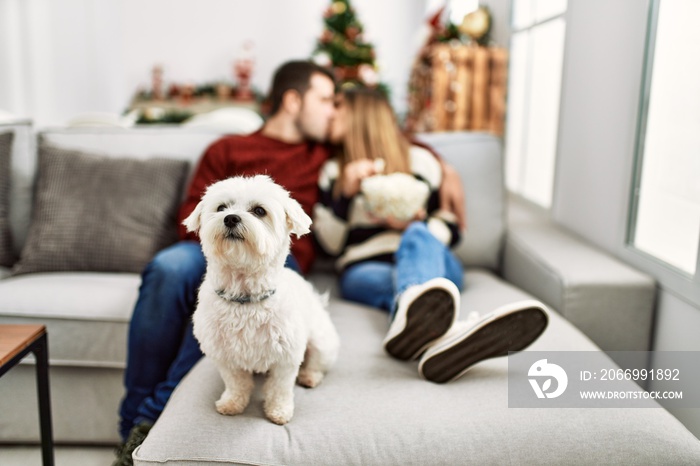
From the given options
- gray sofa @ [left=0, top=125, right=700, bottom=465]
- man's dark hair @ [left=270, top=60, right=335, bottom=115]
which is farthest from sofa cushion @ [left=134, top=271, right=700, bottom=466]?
man's dark hair @ [left=270, top=60, right=335, bottom=115]

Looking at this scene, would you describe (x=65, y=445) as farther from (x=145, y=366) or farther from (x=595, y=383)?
(x=595, y=383)

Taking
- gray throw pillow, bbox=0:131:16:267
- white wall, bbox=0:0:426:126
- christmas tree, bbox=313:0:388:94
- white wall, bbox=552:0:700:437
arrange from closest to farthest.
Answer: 1. white wall, bbox=552:0:700:437
2. gray throw pillow, bbox=0:131:16:267
3. christmas tree, bbox=313:0:388:94
4. white wall, bbox=0:0:426:126

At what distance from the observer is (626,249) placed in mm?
1868

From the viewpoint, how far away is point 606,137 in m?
2.00

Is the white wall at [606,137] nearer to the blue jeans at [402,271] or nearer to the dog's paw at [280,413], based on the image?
the blue jeans at [402,271]

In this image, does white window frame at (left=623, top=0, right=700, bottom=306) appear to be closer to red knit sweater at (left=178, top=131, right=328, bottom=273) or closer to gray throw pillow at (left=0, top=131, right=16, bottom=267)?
red knit sweater at (left=178, top=131, right=328, bottom=273)

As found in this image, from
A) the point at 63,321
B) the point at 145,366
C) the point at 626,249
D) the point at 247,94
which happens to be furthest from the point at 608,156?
the point at 247,94

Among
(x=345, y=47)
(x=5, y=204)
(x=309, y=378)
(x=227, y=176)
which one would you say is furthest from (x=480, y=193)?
(x=345, y=47)

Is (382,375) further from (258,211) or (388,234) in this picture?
(388,234)

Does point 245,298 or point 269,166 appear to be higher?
point 269,166

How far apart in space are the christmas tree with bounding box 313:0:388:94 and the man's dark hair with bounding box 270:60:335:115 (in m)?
2.97

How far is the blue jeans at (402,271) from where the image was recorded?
1607mm

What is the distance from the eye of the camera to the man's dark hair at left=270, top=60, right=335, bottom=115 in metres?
2.04

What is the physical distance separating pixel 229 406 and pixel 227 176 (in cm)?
98
